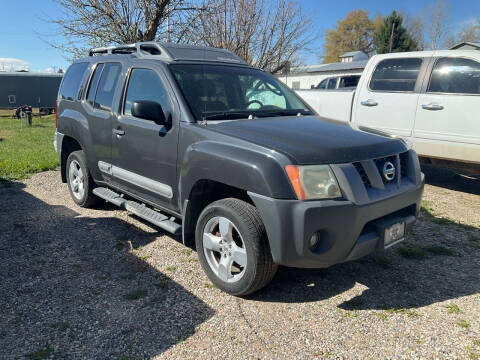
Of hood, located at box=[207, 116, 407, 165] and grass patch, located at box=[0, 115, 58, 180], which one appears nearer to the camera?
hood, located at box=[207, 116, 407, 165]

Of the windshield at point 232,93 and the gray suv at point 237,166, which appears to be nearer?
the gray suv at point 237,166

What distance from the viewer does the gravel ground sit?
2590 millimetres

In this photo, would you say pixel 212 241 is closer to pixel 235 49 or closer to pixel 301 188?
pixel 301 188

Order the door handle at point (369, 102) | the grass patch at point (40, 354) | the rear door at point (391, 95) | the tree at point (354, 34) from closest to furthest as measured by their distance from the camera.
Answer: the grass patch at point (40, 354)
the rear door at point (391, 95)
the door handle at point (369, 102)
the tree at point (354, 34)

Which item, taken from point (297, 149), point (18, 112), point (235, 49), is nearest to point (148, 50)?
point (297, 149)

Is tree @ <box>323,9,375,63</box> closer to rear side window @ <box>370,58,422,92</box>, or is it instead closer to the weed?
rear side window @ <box>370,58,422,92</box>

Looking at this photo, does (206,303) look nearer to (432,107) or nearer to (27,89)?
(432,107)

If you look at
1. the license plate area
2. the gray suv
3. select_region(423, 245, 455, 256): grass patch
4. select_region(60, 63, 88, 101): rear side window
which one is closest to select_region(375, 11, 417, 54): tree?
select_region(60, 63, 88, 101): rear side window

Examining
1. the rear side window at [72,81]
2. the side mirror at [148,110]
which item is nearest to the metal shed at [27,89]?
the rear side window at [72,81]

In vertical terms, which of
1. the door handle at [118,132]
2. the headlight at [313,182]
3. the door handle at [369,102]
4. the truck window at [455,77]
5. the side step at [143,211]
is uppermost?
the truck window at [455,77]

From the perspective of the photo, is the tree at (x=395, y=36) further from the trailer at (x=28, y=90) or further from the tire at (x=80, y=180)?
the tire at (x=80, y=180)

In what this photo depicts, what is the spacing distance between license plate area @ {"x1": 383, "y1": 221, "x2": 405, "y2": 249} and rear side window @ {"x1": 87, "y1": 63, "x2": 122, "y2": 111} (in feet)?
10.4

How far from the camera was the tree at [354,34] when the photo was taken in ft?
198

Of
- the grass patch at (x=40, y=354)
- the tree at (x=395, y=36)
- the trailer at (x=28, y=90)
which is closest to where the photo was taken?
the grass patch at (x=40, y=354)
